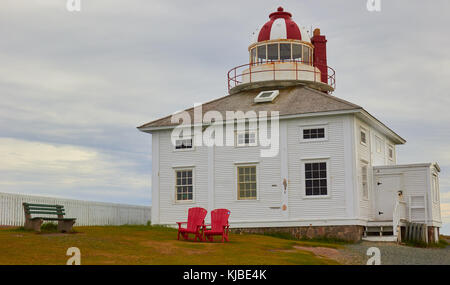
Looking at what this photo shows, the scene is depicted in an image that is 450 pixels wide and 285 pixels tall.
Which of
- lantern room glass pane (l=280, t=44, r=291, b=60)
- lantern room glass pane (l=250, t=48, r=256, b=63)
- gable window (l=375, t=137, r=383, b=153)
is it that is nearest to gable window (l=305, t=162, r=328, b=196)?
gable window (l=375, t=137, r=383, b=153)

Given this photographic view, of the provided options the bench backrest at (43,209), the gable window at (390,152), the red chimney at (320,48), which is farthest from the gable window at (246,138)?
the red chimney at (320,48)

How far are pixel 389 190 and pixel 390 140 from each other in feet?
18.7

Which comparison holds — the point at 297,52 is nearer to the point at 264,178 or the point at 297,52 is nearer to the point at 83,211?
the point at 264,178

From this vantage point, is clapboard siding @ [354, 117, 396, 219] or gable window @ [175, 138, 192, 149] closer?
A: clapboard siding @ [354, 117, 396, 219]

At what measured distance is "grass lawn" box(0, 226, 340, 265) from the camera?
48.2ft

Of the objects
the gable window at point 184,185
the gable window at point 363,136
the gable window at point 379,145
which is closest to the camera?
the gable window at point 363,136

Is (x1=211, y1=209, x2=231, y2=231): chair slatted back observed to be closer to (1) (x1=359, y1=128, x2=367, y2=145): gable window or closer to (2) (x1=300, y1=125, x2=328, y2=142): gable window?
(2) (x1=300, y1=125, x2=328, y2=142): gable window

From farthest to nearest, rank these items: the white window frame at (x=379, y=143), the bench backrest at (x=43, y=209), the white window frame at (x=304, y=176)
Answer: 1. the white window frame at (x=379, y=143)
2. the white window frame at (x=304, y=176)
3. the bench backrest at (x=43, y=209)

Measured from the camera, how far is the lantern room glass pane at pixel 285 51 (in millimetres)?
31781

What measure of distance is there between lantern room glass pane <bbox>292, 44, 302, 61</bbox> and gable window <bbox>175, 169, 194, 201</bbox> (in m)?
8.91

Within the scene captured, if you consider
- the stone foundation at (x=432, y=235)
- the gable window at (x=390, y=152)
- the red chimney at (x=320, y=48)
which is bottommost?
the stone foundation at (x=432, y=235)

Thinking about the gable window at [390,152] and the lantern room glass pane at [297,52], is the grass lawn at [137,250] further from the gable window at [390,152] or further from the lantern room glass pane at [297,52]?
the lantern room glass pane at [297,52]

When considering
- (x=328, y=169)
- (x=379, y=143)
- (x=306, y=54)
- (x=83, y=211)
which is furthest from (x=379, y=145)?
(x=83, y=211)
